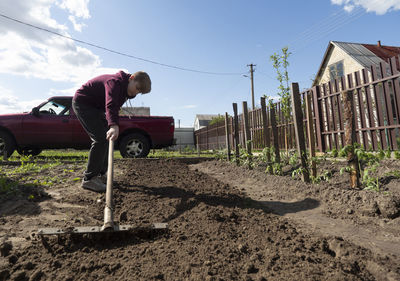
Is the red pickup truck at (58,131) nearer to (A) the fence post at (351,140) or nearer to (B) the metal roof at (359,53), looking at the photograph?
(A) the fence post at (351,140)

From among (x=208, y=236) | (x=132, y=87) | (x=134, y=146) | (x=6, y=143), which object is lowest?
(x=208, y=236)

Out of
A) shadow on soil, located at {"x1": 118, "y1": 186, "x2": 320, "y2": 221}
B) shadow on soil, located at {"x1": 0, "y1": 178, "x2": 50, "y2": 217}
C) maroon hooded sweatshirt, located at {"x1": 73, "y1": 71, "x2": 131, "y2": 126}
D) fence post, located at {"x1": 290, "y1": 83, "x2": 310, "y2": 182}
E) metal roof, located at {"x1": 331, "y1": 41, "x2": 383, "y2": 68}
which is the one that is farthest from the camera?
metal roof, located at {"x1": 331, "y1": 41, "x2": 383, "y2": 68}

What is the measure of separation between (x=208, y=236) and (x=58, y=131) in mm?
6104

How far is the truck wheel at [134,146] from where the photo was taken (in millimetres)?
6508

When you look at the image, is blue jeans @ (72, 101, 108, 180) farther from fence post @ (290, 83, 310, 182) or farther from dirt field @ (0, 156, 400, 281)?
fence post @ (290, 83, 310, 182)

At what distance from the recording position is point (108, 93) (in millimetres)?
2809

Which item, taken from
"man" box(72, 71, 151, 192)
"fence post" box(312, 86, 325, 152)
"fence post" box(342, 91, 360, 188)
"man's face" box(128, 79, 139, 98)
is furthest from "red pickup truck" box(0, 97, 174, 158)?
"fence post" box(342, 91, 360, 188)

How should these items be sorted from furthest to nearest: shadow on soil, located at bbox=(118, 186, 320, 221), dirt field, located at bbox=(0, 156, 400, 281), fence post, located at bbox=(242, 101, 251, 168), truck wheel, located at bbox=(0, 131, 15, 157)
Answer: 1. truck wheel, located at bbox=(0, 131, 15, 157)
2. fence post, located at bbox=(242, 101, 251, 168)
3. shadow on soil, located at bbox=(118, 186, 320, 221)
4. dirt field, located at bbox=(0, 156, 400, 281)

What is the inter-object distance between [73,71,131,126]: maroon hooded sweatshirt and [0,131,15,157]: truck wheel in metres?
4.41

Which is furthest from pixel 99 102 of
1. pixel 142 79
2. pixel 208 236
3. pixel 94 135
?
pixel 208 236

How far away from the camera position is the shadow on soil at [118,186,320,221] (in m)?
2.55

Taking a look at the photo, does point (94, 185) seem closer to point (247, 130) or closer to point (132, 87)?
point (132, 87)

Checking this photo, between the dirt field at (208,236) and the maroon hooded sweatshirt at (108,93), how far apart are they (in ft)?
3.37

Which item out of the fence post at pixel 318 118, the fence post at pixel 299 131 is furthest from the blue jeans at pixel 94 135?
the fence post at pixel 318 118
